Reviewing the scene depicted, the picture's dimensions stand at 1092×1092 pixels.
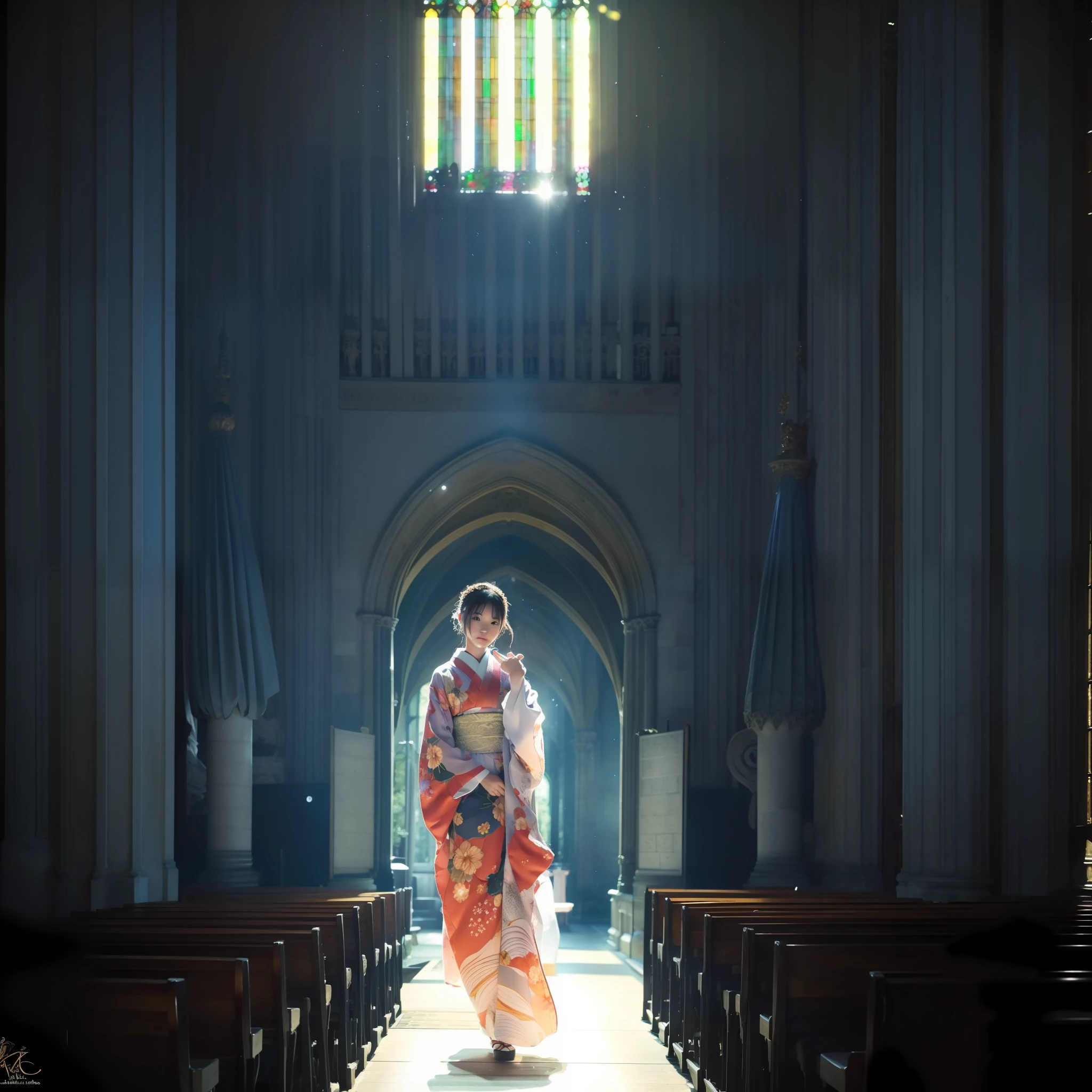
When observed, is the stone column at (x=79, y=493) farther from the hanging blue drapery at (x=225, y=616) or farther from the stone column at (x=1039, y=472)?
the stone column at (x=1039, y=472)

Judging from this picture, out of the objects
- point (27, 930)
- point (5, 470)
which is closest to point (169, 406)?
point (5, 470)

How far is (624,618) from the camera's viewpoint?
14578 mm

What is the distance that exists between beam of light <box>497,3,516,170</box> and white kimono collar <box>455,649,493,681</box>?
9918mm

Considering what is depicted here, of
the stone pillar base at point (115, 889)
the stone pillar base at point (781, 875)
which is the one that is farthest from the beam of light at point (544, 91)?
the stone pillar base at point (115, 889)

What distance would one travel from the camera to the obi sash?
593cm

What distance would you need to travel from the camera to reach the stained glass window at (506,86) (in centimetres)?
1493

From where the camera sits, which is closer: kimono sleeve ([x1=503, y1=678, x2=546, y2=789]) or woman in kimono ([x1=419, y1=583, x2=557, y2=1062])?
woman in kimono ([x1=419, y1=583, x2=557, y2=1062])

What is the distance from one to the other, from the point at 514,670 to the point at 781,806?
5.89 metres

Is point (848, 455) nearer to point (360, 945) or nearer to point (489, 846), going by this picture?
point (489, 846)

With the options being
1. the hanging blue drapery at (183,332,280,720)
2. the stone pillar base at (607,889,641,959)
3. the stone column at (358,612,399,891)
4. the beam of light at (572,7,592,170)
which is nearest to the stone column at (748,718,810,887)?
the stone pillar base at (607,889,641,959)

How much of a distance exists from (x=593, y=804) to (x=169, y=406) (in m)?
19.2

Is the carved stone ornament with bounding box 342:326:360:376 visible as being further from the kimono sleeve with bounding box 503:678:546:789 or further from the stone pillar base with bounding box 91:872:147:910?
the kimono sleeve with bounding box 503:678:546:789

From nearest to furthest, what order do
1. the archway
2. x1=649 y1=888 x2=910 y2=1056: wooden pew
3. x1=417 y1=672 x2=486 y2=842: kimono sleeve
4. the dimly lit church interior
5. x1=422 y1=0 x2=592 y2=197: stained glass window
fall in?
the dimly lit church interior < x1=417 y1=672 x2=486 y2=842: kimono sleeve < x1=649 y1=888 x2=910 y2=1056: wooden pew < the archway < x1=422 y1=0 x2=592 y2=197: stained glass window

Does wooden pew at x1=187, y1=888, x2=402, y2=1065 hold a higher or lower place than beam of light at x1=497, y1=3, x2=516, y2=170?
lower
